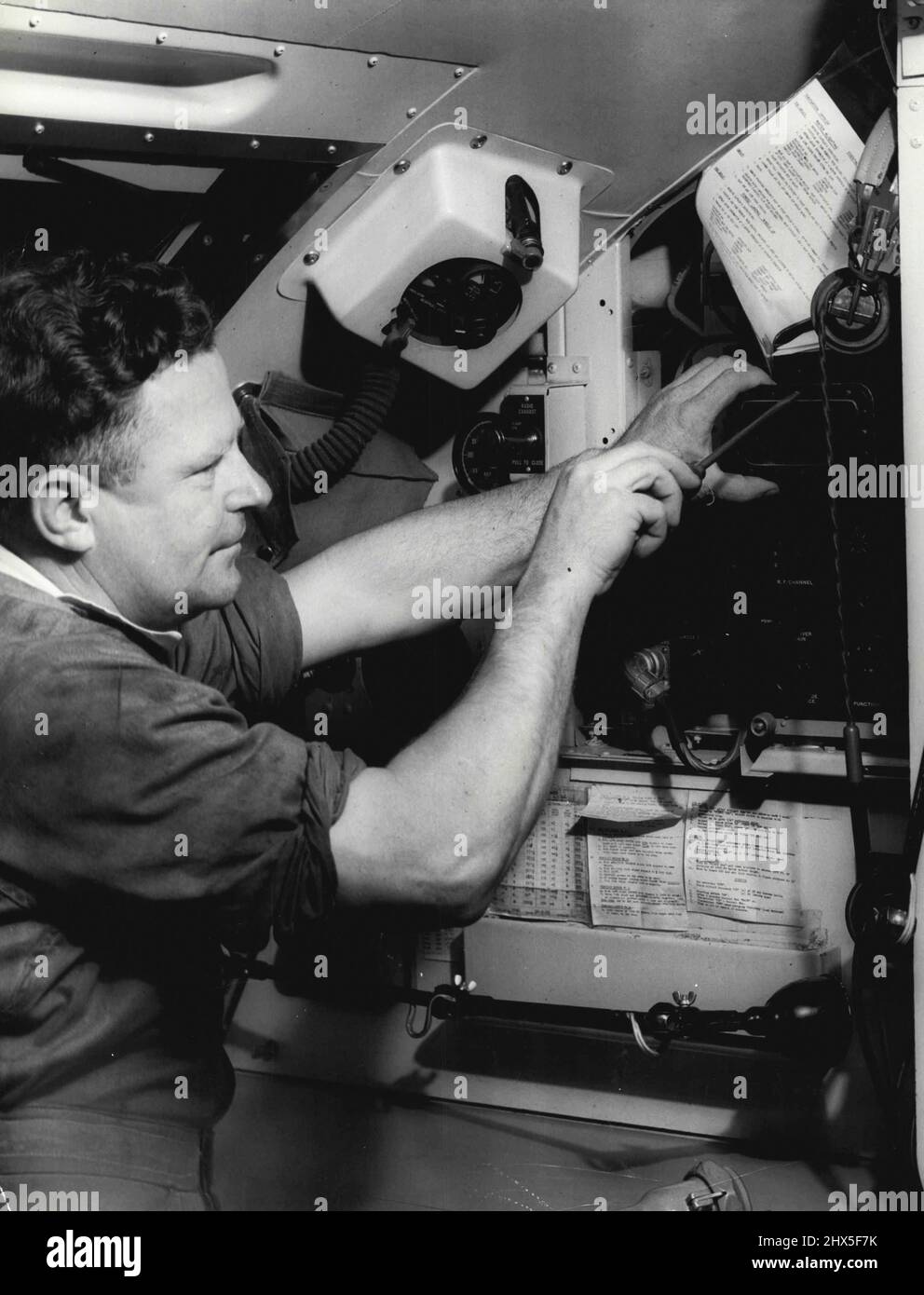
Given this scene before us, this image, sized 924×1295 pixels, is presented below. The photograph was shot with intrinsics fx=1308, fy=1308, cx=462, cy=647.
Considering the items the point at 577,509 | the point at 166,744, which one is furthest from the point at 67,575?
the point at 577,509

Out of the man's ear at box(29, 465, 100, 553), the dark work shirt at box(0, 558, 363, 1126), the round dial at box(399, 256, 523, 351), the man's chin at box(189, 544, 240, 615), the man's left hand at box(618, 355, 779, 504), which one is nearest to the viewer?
the dark work shirt at box(0, 558, 363, 1126)

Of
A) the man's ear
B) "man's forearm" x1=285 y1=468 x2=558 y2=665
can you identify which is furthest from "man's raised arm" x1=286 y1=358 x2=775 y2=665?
the man's ear

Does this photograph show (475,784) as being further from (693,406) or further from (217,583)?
(693,406)

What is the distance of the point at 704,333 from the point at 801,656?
0.53 metres

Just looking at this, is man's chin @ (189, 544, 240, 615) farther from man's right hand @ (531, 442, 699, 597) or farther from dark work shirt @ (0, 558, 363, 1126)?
man's right hand @ (531, 442, 699, 597)

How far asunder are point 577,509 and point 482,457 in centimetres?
61

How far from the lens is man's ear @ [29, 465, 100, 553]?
60.9 inches

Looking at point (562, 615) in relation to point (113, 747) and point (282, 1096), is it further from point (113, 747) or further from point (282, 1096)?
point (282, 1096)

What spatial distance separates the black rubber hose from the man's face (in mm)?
398

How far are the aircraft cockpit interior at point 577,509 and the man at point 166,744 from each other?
21 mm

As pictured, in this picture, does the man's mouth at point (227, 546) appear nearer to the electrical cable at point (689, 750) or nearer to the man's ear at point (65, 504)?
the man's ear at point (65, 504)

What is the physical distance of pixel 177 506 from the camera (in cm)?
162
